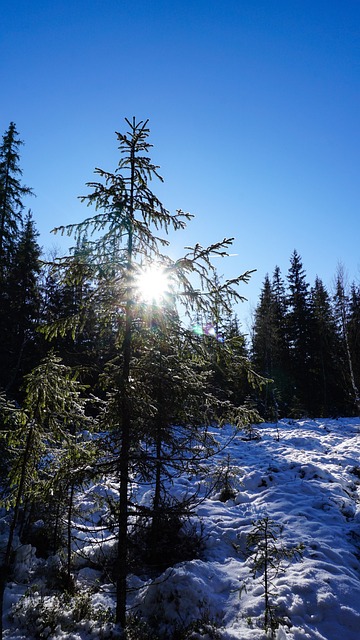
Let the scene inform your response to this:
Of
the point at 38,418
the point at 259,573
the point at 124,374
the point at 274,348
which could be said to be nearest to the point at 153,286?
the point at 124,374

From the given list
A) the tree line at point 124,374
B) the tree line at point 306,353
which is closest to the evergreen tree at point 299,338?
the tree line at point 306,353

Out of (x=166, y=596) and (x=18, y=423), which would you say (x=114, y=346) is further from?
(x=166, y=596)

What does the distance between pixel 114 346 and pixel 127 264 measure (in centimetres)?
167

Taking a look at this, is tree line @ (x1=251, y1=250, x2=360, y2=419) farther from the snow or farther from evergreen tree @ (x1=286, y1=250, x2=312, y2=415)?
the snow

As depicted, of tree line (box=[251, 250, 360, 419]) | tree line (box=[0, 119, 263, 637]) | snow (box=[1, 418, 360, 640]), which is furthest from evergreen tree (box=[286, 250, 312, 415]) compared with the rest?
tree line (box=[0, 119, 263, 637])

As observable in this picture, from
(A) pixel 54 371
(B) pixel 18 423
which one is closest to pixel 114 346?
(A) pixel 54 371

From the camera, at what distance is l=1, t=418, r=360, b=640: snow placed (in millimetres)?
5531

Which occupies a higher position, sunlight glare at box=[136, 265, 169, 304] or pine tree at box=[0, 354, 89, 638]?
sunlight glare at box=[136, 265, 169, 304]

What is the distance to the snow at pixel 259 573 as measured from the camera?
218 inches

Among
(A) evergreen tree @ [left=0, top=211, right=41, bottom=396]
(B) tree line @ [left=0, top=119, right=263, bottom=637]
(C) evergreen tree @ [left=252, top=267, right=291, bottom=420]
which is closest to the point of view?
(B) tree line @ [left=0, top=119, right=263, bottom=637]

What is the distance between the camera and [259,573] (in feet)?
22.4

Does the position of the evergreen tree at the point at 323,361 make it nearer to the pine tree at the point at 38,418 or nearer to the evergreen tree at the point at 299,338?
the evergreen tree at the point at 299,338

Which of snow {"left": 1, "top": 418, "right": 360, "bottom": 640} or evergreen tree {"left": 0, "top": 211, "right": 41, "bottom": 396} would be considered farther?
evergreen tree {"left": 0, "top": 211, "right": 41, "bottom": 396}

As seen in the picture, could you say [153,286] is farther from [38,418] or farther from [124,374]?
[38,418]
